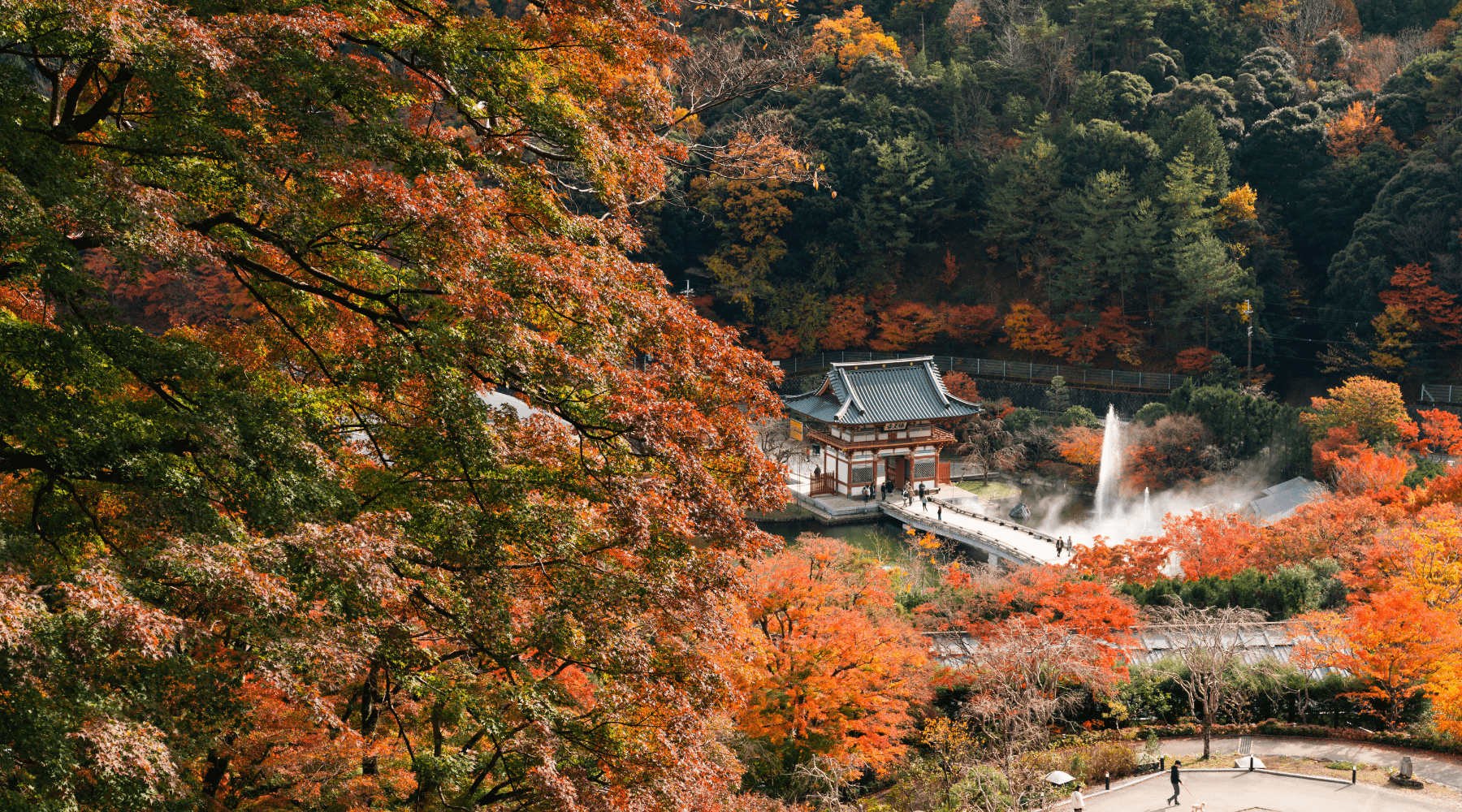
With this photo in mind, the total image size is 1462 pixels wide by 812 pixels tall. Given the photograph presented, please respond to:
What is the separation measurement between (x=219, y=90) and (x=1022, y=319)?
34.7 metres

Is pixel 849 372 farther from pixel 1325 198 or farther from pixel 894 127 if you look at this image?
pixel 1325 198

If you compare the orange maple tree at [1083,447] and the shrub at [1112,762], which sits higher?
the orange maple tree at [1083,447]

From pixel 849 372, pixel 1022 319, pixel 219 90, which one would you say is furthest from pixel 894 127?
pixel 219 90

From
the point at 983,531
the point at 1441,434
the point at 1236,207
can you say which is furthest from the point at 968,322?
the point at 1441,434

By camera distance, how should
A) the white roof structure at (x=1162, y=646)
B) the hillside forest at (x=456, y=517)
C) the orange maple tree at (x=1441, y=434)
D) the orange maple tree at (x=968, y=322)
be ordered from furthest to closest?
the orange maple tree at (x=968, y=322) < the orange maple tree at (x=1441, y=434) < the white roof structure at (x=1162, y=646) < the hillside forest at (x=456, y=517)

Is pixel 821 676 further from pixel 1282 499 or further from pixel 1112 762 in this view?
pixel 1282 499

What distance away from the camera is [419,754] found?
19.3ft

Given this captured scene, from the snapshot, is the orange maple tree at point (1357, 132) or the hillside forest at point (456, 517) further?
the orange maple tree at point (1357, 132)

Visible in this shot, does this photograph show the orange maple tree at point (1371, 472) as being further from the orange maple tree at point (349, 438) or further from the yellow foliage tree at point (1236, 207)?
the orange maple tree at point (349, 438)

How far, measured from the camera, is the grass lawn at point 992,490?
1190 inches

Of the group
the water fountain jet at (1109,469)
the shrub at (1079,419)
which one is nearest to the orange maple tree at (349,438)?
the water fountain jet at (1109,469)

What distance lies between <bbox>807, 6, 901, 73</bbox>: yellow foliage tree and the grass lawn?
19.6 meters

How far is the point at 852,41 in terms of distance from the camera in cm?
4284

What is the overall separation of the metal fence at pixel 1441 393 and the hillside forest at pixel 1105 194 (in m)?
0.74
